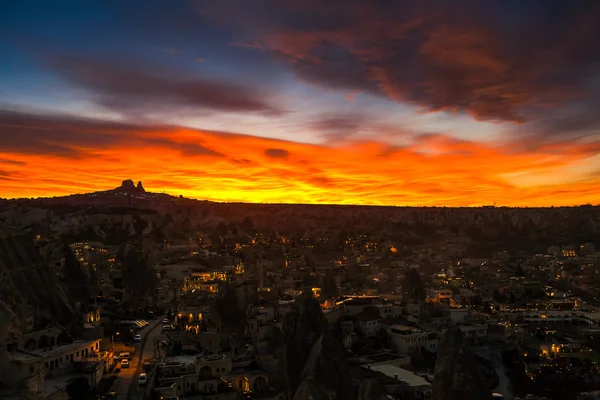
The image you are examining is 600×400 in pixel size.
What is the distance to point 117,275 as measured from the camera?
74062 mm

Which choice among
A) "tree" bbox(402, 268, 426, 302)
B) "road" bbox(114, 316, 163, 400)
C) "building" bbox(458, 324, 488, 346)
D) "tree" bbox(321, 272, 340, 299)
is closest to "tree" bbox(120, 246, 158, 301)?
"road" bbox(114, 316, 163, 400)

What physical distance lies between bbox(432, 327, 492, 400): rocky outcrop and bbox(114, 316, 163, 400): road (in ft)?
60.5

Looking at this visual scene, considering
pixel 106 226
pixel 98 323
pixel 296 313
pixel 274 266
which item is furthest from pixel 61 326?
pixel 106 226

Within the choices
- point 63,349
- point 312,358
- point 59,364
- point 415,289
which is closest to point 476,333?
point 415,289

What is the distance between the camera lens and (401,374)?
38.7 metres

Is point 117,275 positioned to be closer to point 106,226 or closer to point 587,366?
point 587,366

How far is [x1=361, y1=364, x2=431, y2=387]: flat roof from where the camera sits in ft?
119

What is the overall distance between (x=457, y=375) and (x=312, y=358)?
17.8ft

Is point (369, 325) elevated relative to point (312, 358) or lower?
lower

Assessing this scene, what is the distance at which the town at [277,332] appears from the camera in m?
27.2

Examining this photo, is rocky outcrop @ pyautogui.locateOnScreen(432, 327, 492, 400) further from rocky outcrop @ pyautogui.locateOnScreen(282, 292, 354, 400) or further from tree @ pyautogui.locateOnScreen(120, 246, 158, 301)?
tree @ pyautogui.locateOnScreen(120, 246, 158, 301)

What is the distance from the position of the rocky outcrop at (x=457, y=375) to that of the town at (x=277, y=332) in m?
0.05

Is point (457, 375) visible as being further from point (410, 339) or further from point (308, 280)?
point (308, 280)

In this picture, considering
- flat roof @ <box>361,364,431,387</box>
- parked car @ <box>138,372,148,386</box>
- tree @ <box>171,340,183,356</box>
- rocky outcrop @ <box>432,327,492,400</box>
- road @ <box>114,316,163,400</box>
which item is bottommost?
road @ <box>114,316,163,400</box>
